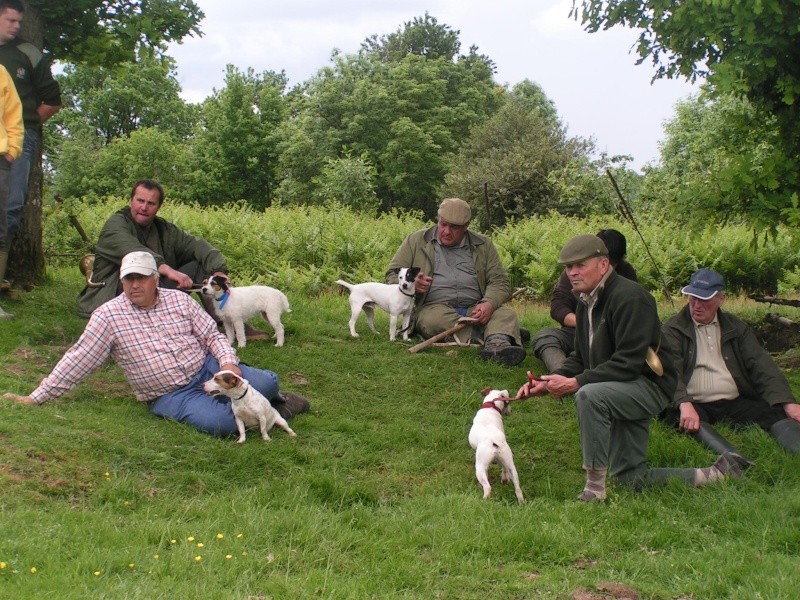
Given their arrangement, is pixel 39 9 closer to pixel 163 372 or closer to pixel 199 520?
pixel 163 372

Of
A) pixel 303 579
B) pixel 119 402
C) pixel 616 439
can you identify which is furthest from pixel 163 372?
pixel 616 439

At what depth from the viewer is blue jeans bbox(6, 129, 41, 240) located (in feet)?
28.3

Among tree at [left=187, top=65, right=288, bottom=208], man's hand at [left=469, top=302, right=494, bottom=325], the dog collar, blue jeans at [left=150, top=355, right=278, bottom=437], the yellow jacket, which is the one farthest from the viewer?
tree at [left=187, top=65, right=288, bottom=208]

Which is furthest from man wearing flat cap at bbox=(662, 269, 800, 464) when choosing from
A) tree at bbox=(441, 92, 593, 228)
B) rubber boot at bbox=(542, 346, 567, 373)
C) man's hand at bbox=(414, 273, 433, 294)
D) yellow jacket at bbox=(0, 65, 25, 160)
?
tree at bbox=(441, 92, 593, 228)

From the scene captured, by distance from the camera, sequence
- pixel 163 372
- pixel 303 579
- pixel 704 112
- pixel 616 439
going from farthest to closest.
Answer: pixel 704 112
pixel 163 372
pixel 616 439
pixel 303 579

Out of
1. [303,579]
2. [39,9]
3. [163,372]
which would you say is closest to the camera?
[303,579]

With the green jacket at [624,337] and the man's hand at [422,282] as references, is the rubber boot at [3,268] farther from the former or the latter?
the green jacket at [624,337]

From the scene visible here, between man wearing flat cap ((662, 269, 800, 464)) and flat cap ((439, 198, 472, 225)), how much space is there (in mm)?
2884

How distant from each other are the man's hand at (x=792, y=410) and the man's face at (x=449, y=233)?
3827mm

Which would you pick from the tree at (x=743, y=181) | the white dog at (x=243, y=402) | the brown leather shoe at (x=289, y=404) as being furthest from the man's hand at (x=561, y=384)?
the tree at (x=743, y=181)

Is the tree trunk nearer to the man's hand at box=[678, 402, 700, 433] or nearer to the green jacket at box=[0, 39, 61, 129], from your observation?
the green jacket at box=[0, 39, 61, 129]

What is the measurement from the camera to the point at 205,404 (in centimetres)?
652

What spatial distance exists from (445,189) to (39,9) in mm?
26615

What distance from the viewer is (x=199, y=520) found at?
502 centimetres
